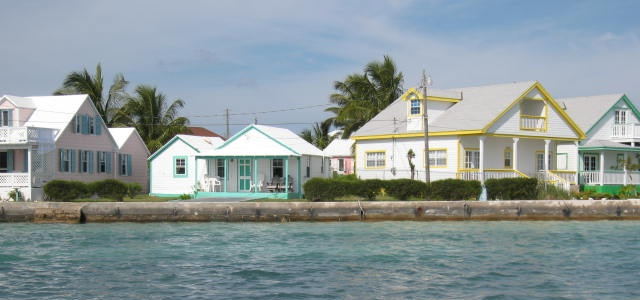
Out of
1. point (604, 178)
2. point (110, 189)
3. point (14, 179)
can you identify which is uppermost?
point (14, 179)

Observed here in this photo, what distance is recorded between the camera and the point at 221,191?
38.4m

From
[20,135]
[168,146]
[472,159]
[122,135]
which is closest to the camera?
[20,135]

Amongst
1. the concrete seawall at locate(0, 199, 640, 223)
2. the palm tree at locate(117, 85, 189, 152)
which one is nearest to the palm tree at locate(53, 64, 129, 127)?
the palm tree at locate(117, 85, 189, 152)

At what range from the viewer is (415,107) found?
127ft

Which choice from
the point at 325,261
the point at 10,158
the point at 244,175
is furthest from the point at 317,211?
the point at 10,158

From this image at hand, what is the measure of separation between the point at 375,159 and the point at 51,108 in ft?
60.8

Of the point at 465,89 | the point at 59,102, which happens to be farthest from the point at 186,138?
the point at 465,89

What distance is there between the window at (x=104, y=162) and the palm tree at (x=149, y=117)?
28.5 ft

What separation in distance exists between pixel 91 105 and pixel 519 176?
2438 cm

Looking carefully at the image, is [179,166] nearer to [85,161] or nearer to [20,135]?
[85,161]

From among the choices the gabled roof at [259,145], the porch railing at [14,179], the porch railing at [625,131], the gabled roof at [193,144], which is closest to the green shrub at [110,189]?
the porch railing at [14,179]

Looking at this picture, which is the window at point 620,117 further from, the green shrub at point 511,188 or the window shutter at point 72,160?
the window shutter at point 72,160

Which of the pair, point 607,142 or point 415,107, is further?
point 607,142

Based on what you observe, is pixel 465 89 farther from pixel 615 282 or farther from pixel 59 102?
pixel 615 282
